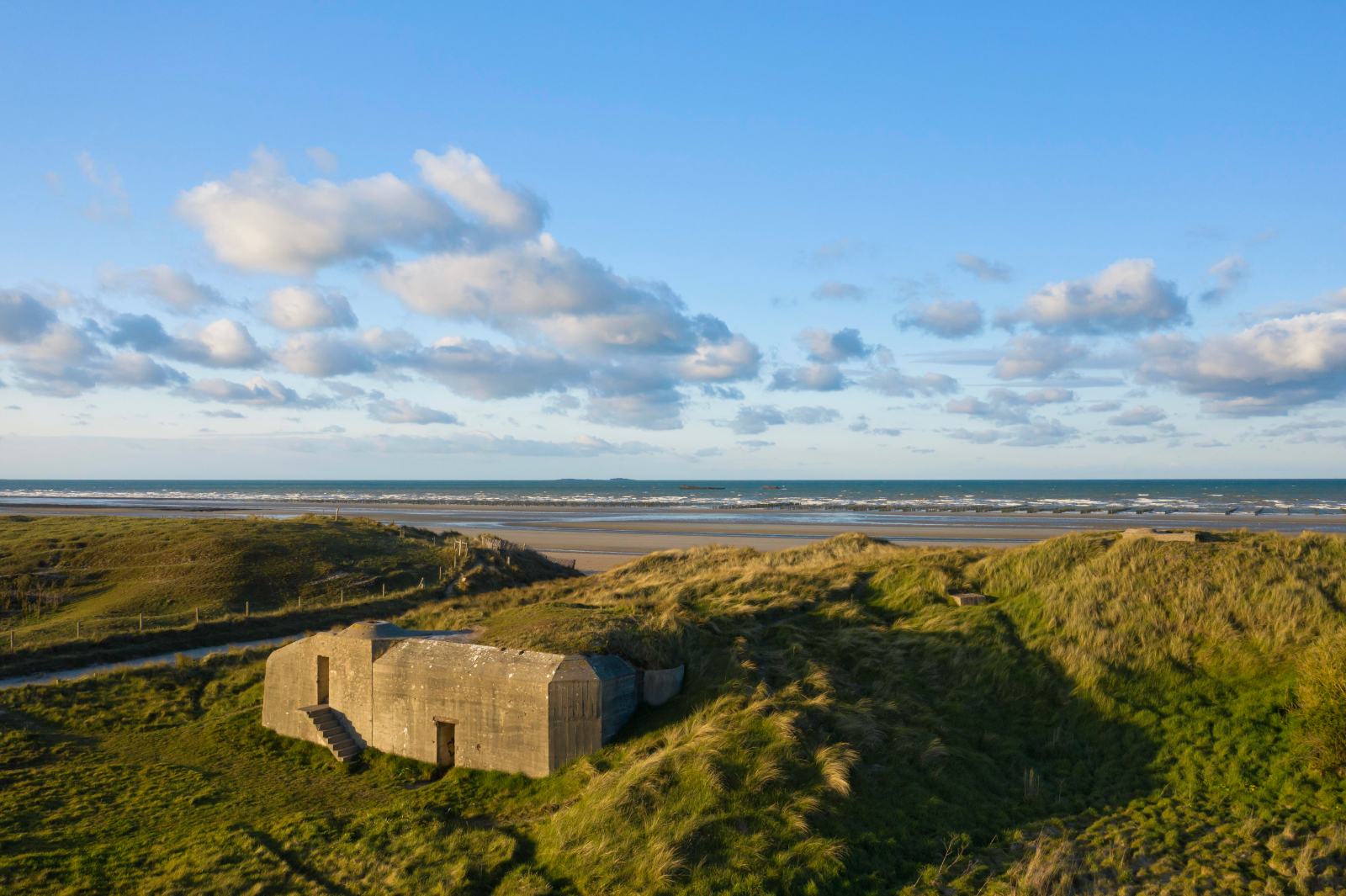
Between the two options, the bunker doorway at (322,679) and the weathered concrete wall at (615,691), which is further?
the bunker doorway at (322,679)

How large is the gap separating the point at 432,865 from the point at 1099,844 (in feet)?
33.0

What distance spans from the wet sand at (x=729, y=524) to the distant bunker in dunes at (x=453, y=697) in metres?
29.9

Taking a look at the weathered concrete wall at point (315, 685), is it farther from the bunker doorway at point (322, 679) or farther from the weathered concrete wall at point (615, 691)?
the weathered concrete wall at point (615, 691)

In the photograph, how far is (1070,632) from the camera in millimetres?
17422

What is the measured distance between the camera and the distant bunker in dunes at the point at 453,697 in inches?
554

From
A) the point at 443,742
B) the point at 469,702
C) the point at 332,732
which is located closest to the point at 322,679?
the point at 332,732

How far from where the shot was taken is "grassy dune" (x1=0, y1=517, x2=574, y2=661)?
30.7m

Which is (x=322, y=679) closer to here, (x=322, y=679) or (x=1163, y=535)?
(x=322, y=679)

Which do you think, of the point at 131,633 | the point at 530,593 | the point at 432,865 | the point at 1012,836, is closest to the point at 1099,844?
the point at 1012,836

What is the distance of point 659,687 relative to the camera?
1536cm

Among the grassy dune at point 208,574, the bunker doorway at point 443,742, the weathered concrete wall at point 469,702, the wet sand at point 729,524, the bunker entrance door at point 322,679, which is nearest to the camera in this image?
the weathered concrete wall at point 469,702

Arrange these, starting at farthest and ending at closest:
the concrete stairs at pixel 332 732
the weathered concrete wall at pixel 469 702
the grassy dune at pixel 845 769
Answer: the concrete stairs at pixel 332 732 → the weathered concrete wall at pixel 469 702 → the grassy dune at pixel 845 769

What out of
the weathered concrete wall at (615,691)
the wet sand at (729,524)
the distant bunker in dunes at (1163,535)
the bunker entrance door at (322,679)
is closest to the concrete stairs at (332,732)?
the bunker entrance door at (322,679)

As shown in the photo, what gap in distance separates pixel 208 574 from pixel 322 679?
26.3 meters
